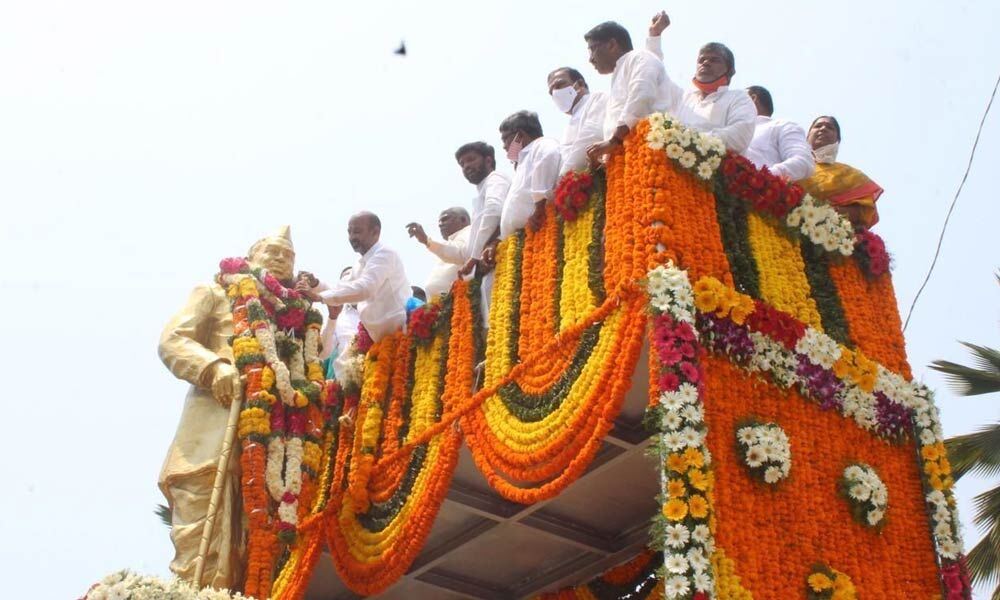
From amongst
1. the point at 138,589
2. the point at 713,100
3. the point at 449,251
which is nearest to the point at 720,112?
the point at 713,100

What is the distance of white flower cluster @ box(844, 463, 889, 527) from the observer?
9.05 m

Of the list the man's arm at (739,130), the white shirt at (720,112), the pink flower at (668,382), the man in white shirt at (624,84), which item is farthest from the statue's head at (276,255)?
the pink flower at (668,382)

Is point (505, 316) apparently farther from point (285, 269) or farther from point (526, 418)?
point (285, 269)

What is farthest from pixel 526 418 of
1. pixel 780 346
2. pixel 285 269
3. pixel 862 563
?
pixel 285 269

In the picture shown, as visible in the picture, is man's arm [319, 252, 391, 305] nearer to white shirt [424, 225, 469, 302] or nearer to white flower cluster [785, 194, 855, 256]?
white shirt [424, 225, 469, 302]

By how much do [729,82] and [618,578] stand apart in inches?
178

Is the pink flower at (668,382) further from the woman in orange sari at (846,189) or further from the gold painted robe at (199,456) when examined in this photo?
the gold painted robe at (199,456)

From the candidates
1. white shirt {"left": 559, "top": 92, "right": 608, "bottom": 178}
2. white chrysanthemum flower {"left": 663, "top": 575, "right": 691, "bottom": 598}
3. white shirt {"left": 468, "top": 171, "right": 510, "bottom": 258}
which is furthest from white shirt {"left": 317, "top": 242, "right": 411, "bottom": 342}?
white chrysanthemum flower {"left": 663, "top": 575, "right": 691, "bottom": 598}

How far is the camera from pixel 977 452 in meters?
15.6

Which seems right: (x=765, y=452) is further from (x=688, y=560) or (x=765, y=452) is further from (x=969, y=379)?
(x=969, y=379)

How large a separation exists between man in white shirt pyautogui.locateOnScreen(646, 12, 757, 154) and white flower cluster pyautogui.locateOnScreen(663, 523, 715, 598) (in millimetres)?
3426

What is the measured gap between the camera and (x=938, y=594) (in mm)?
9242

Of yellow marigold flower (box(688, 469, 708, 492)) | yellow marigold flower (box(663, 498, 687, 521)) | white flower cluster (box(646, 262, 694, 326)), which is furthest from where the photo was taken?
white flower cluster (box(646, 262, 694, 326))

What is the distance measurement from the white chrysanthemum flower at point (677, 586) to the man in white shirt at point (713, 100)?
12.3 feet
